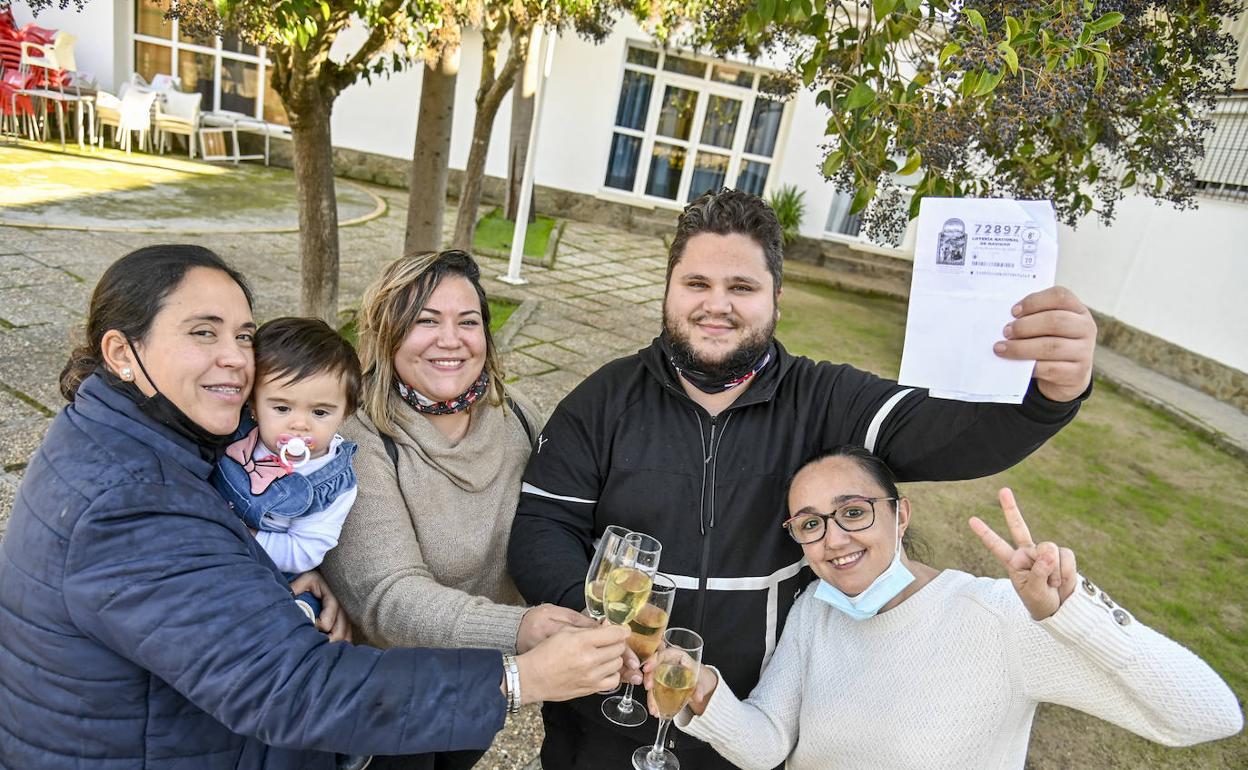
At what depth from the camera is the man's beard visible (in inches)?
82.4

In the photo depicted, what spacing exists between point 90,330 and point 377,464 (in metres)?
0.72

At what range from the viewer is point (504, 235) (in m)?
11.7

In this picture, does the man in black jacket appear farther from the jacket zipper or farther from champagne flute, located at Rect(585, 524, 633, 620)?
champagne flute, located at Rect(585, 524, 633, 620)

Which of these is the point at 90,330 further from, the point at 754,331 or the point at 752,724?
the point at 752,724

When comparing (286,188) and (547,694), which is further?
(286,188)

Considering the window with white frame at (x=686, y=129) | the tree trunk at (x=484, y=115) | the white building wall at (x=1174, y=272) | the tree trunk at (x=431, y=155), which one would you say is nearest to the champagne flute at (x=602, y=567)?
the tree trunk at (x=431, y=155)

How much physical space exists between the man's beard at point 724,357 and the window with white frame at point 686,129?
44.6ft

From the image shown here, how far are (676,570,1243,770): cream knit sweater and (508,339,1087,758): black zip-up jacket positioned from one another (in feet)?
0.41

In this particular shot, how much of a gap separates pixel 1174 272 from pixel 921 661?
34.6 ft

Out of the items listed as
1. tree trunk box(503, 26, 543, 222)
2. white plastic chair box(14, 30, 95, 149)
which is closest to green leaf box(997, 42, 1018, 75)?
tree trunk box(503, 26, 543, 222)

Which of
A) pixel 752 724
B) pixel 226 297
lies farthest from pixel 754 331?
pixel 226 297

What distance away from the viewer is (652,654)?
1.78 m

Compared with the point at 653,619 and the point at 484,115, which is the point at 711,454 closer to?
the point at 653,619

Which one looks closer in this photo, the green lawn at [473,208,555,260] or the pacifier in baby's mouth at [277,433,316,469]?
the pacifier in baby's mouth at [277,433,316,469]
